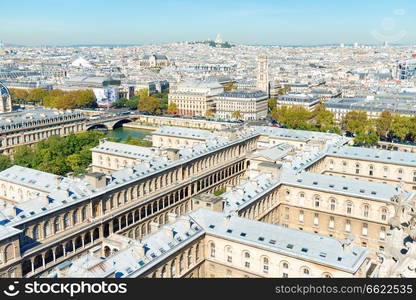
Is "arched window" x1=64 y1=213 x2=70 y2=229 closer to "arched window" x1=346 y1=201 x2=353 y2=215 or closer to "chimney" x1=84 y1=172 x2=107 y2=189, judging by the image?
"chimney" x1=84 y1=172 x2=107 y2=189

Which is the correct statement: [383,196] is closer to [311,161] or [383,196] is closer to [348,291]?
[311,161]

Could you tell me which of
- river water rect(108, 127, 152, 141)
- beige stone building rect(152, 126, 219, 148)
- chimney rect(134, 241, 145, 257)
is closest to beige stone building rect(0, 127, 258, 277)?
chimney rect(134, 241, 145, 257)

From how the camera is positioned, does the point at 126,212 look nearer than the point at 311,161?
Yes

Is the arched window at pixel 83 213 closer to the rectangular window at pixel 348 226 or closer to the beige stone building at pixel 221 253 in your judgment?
the beige stone building at pixel 221 253

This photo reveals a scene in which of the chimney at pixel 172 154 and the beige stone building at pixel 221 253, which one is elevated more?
the chimney at pixel 172 154

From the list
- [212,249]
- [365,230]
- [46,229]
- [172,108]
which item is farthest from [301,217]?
[172,108]

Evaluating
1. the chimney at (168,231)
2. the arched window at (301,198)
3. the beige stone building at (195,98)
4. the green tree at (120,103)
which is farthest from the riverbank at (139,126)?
the chimney at (168,231)

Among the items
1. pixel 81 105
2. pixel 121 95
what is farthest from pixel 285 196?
pixel 121 95

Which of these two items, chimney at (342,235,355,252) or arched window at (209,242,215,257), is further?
arched window at (209,242,215,257)
